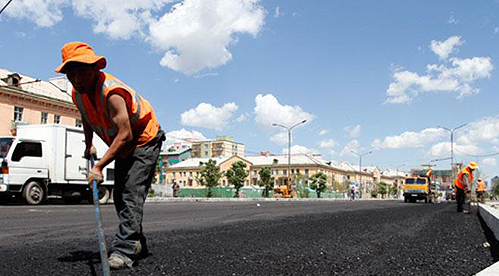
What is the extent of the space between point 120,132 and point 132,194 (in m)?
0.55

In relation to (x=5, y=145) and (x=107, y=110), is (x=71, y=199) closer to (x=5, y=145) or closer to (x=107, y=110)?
(x=5, y=145)

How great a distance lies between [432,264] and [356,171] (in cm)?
13187

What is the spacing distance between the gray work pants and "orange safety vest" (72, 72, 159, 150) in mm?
121

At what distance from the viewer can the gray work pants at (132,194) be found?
3.33m

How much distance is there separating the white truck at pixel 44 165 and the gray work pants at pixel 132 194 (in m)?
11.8

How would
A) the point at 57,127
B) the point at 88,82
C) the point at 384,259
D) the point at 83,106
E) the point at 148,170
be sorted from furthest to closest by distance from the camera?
the point at 57,127 → the point at 384,259 → the point at 148,170 → the point at 83,106 → the point at 88,82

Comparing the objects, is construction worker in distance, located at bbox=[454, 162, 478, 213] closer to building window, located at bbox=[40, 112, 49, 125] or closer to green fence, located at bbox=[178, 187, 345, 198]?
building window, located at bbox=[40, 112, 49, 125]

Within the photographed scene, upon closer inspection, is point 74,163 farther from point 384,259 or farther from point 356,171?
point 356,171

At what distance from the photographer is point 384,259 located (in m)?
3.85

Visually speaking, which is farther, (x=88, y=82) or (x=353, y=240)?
(x=353, y=240)

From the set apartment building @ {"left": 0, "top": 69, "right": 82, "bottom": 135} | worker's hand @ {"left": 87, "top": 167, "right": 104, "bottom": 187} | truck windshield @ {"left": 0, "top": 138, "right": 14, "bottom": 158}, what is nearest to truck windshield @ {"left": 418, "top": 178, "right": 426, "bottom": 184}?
truck windshield @ {"left": 0, "top": 138, "right": 14, "bottom": 158}

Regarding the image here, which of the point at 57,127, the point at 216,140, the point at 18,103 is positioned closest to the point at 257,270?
the point at 57,127

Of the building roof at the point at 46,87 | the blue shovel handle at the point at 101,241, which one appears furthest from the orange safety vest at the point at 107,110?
the building roof at the point at 46,87

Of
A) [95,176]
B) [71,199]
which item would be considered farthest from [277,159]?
[95,176]
